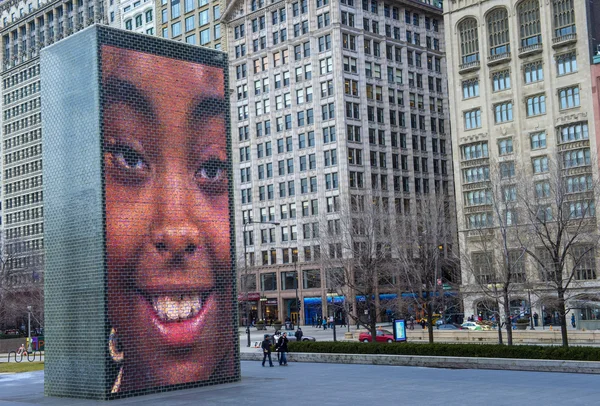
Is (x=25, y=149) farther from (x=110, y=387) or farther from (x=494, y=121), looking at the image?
(x=110, y=387)

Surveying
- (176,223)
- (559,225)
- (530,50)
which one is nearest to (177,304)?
(176,223)

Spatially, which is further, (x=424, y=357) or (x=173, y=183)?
(x=424, y=357)

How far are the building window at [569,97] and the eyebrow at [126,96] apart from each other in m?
59.7

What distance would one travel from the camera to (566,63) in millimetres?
80812

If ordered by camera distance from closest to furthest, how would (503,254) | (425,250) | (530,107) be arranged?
1. (503,254)
2. (425,250)
3. (530,107)

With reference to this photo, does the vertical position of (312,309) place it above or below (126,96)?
below

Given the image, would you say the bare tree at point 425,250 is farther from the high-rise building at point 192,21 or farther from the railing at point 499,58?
the high-rise building at point 192,21

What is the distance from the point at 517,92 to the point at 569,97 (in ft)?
17.3

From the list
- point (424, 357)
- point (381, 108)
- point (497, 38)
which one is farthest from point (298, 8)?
point (424, 357)

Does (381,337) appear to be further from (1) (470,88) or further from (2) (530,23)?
(2) (530,23)

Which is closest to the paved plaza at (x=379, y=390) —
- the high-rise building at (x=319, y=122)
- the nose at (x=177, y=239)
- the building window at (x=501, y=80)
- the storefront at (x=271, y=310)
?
the nose at (x=177, y=239)

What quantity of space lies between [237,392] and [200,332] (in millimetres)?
3038

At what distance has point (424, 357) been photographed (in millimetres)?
36406

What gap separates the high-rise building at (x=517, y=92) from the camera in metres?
79.4
